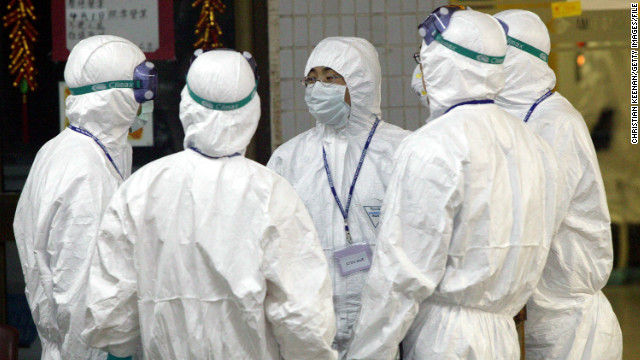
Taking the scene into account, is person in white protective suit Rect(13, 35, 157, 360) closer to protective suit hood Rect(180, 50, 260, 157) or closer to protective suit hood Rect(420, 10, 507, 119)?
protective suit hood Rect(180, 50, 260, 157)

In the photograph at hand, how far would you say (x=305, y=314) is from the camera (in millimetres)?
2602

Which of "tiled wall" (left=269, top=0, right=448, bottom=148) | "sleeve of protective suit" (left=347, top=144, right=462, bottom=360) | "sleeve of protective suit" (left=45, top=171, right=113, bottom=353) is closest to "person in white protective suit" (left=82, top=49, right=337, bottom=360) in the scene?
"sleeve of protective suit" (left=347, top=144, right=462, bottom=360)

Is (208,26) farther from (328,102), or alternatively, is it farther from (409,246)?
(409,246)

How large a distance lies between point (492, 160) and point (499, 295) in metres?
0.44

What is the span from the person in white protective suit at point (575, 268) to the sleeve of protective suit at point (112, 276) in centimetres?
154

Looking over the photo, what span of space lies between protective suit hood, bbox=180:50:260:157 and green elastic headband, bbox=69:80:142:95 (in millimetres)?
765

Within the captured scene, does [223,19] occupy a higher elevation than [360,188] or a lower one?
higher

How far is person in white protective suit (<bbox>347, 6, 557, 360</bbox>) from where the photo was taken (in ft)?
8.96

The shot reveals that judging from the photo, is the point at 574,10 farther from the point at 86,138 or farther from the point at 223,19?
the point at 86,138

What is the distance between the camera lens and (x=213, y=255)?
2586mm

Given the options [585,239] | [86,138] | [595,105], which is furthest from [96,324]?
[595,105]

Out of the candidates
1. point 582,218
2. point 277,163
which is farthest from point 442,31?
point 277,163

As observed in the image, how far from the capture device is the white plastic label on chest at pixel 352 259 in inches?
140

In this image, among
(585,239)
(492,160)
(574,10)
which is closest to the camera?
(492,160)
